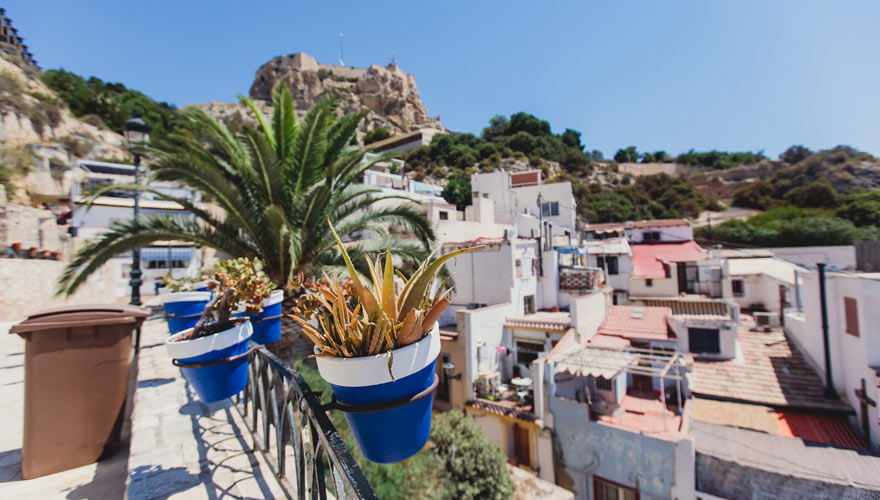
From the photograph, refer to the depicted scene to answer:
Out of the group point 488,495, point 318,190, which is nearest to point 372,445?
point 318,190

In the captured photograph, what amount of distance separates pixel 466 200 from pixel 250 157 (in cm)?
2932

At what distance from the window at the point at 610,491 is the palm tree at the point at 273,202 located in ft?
27.4

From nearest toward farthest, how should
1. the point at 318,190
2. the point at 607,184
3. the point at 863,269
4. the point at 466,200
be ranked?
the point at 318,190 → the point at 863,269 → the point at 466,200 → the point at 607,184

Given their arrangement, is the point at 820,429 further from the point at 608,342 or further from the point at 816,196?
the point at 816,196

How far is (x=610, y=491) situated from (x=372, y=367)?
36.4 ft

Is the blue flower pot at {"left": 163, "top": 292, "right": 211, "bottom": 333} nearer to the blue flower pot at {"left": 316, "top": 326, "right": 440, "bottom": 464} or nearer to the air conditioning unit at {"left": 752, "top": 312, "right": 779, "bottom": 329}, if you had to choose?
the blue flower pot at {"left": 316, "top": 326, "right": 440, "bottom": 464}

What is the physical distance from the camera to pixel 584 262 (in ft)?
66.3

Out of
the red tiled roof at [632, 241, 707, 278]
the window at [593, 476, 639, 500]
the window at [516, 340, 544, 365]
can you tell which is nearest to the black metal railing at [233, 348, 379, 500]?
the window at [593, 476, 639, 500]

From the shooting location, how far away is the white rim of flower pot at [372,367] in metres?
1.14

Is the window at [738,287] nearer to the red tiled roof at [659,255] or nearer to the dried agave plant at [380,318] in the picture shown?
the red tiled roof at [659,255]

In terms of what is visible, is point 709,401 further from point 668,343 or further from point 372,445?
point 372,445

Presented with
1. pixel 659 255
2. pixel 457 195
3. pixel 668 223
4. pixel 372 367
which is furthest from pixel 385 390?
pixel 457 195

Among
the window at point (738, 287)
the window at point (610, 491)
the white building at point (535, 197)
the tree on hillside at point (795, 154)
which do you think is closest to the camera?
the window at point (610, 491)

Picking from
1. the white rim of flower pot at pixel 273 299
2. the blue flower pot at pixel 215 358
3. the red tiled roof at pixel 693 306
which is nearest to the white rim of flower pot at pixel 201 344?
the blue flower pot at pixel 215 358
